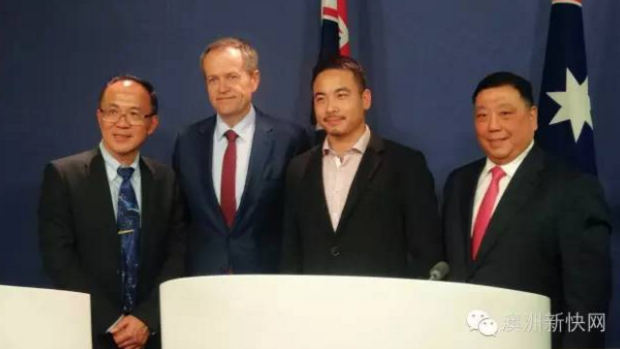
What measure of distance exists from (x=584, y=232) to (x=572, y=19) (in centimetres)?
100

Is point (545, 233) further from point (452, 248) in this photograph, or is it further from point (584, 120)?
point (584, 120)

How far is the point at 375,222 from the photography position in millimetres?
2877

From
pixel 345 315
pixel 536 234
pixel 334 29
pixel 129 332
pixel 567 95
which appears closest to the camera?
pixel 345 315

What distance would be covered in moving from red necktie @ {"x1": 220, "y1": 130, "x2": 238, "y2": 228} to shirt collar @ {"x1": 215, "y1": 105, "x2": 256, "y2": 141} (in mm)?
16

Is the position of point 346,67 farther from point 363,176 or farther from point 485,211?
point 485,211

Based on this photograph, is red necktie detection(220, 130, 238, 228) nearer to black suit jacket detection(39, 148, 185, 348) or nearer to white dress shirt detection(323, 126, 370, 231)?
black suit jacket detection(39, 148, 185, 348)

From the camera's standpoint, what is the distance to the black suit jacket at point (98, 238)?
9.89 feet

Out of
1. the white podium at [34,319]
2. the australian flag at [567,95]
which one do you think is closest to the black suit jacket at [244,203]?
the australian flag at [567,95]

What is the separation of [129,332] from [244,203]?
1.74ft

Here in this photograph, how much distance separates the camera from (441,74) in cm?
384

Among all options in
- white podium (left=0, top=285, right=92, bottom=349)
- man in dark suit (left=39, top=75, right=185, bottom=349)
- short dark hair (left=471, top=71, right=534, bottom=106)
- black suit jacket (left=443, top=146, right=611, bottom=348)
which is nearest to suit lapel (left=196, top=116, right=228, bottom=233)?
man in dark suit (left=39, top=75, right=185, bottom=349)

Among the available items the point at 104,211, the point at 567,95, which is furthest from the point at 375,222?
the point at 567,95

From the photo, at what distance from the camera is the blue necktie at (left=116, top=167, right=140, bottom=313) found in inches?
121

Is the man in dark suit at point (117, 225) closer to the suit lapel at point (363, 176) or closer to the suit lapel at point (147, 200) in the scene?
the suit lapel at point (147, 200)
